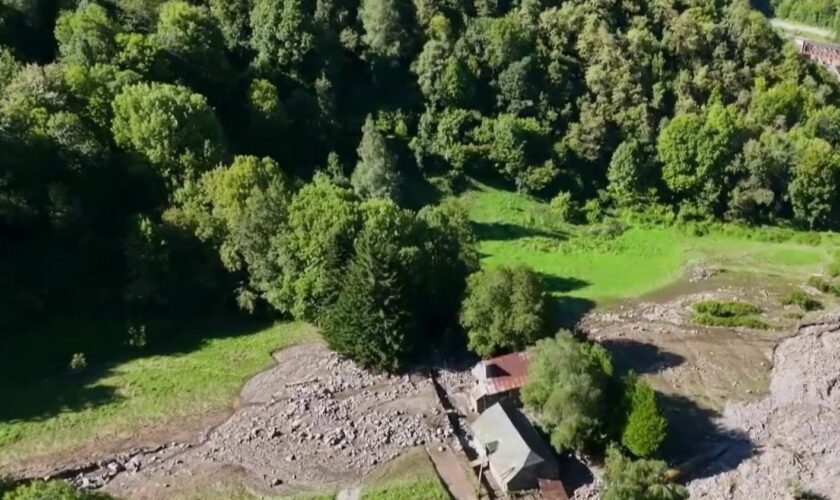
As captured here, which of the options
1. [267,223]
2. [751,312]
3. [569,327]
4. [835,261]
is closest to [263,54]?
[267,223]

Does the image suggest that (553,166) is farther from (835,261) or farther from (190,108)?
(190,108)

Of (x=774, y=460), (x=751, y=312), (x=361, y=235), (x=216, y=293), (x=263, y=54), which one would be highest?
(x=263, y=54)

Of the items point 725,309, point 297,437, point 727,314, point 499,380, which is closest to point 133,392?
point 297,437

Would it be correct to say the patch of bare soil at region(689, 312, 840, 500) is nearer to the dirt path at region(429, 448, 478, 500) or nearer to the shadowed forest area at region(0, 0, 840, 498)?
the shadowed forest area at region(0, 0, 840, 498)

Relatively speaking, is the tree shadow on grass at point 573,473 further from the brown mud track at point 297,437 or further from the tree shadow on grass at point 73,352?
the tree shadow on grass at point 73,352

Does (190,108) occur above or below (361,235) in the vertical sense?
above

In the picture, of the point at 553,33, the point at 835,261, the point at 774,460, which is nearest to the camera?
the point at 774,460
